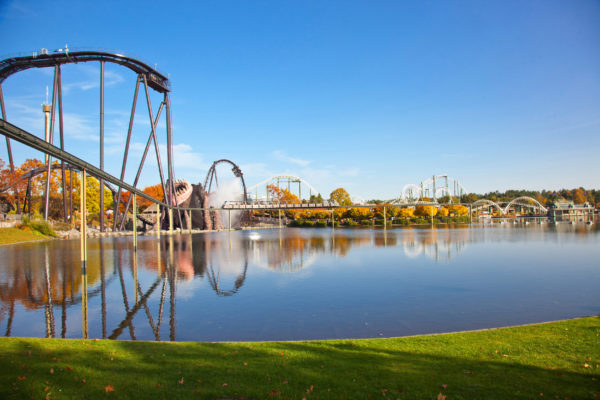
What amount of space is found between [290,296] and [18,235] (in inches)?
1710

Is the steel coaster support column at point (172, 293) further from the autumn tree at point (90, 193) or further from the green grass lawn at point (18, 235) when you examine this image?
the autumn tree at point (90, 193)

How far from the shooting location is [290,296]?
14852 millimetres

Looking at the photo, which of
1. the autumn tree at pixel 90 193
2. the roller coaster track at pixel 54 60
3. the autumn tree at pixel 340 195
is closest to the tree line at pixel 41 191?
the autumn tree at pixel 90 193

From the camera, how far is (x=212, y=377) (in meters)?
6.14

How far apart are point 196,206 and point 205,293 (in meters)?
63.5

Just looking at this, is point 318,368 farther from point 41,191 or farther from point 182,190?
point 41,191

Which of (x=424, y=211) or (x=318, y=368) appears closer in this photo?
(x=318, y=368)

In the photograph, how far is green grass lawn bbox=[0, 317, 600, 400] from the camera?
5.54 m

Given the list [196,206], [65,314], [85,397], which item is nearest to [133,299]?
[65,314]

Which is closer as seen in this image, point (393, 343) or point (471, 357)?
point (471, 357)

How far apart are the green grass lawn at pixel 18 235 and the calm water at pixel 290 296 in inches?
844

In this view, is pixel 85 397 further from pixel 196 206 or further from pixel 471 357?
pixel 196 206

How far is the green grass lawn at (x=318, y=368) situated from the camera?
5.54 meters

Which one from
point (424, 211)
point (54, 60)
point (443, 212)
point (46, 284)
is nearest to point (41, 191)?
point (54, 60)
